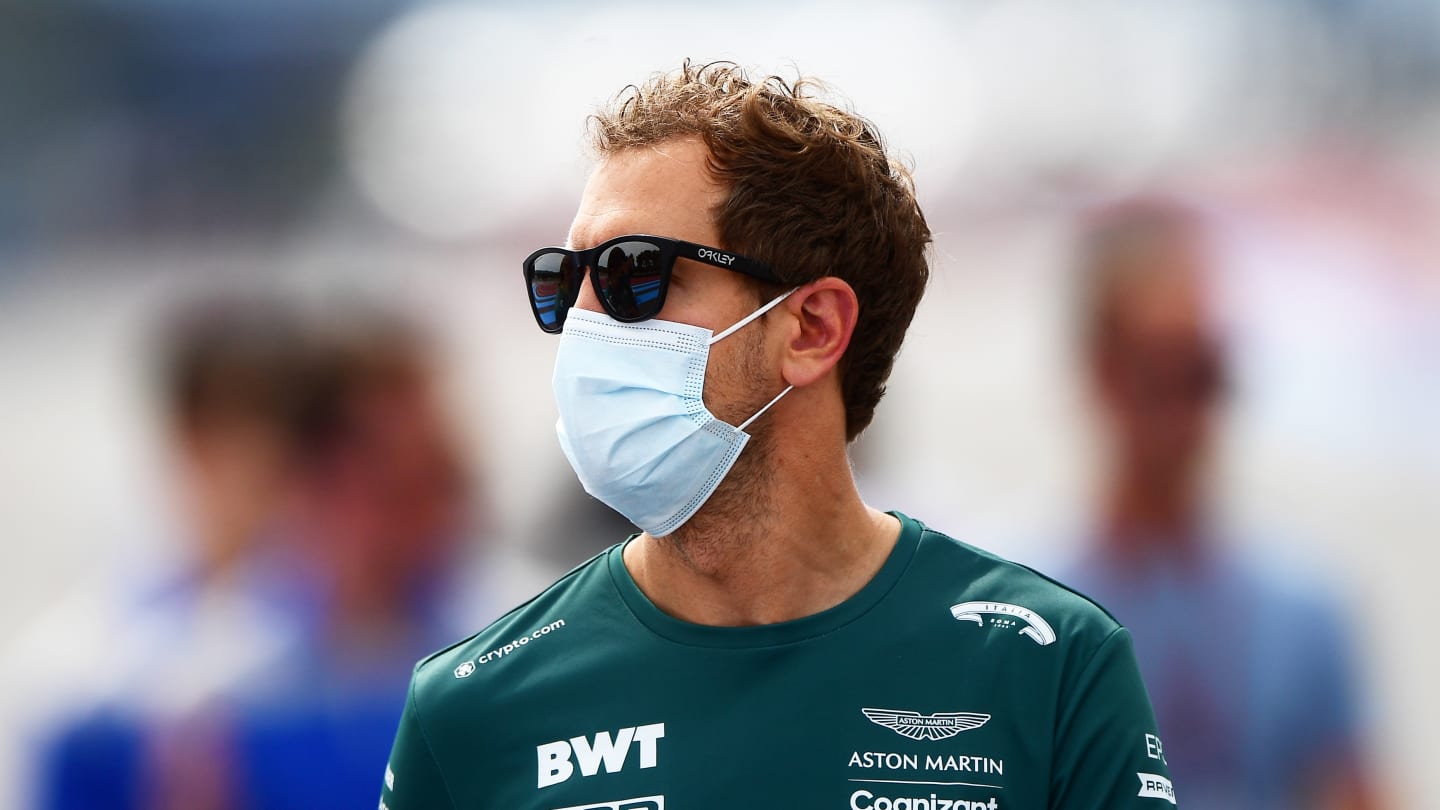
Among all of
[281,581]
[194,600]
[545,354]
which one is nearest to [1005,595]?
[545,354]

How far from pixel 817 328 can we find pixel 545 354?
1.94 meters

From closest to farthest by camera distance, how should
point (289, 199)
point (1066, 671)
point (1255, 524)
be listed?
1. point (1066, 671)
2. point (1255, 524)
3. point (289, 199)

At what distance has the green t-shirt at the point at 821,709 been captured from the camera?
174 centimetres

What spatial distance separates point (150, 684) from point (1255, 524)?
304 cm

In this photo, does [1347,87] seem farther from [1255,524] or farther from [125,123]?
[125,123]

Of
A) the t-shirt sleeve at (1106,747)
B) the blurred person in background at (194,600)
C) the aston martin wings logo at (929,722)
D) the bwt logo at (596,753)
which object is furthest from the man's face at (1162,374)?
the blurred person in background at (194,600)

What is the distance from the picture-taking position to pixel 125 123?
13.0 feet

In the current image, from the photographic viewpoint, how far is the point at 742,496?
6.48ft

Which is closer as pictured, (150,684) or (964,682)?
(964,682)

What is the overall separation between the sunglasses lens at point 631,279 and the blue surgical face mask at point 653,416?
0.08ft

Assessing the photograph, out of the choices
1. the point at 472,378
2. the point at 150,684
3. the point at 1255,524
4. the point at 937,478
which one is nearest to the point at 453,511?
the point at 472,378

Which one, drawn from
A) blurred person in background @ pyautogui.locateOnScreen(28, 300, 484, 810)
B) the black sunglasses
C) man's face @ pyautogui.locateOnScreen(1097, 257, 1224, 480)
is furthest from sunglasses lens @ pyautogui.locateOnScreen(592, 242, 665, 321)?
man's face @ pyautogui.locateOnScreen(1097, 257, 1224, 480)

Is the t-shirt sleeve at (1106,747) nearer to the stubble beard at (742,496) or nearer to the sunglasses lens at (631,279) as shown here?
the stubble beard at (742,496)

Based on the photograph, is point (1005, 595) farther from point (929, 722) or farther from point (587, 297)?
point (587, 297)
